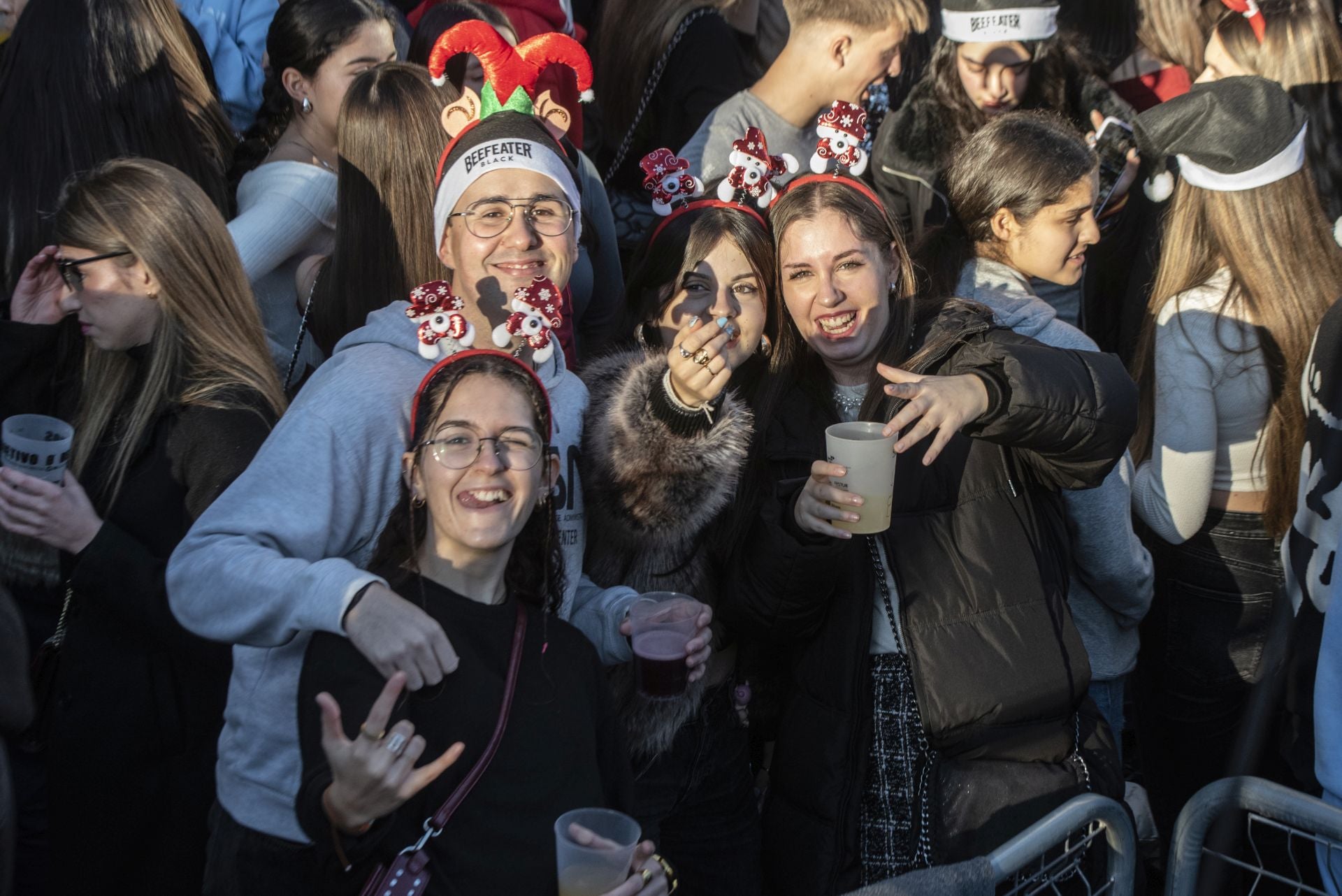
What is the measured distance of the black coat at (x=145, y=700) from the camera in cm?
308

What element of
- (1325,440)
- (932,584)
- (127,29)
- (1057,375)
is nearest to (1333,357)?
(1325,440)

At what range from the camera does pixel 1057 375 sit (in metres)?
3.00

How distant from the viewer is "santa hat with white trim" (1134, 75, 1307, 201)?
165 inches

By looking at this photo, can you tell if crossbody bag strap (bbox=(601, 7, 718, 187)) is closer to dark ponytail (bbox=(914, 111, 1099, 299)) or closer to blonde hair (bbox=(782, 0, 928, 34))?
blonde hair (bbox=(782, 0, 928, 34))

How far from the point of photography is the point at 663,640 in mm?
2932

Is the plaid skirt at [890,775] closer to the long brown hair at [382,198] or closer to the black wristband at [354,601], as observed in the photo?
the black wristband at [354,601]

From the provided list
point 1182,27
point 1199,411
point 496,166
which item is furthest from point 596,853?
point 1182,27

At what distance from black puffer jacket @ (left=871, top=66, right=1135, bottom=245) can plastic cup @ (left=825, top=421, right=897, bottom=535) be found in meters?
2.31

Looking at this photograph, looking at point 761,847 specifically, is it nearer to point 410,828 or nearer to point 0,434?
point 410,828

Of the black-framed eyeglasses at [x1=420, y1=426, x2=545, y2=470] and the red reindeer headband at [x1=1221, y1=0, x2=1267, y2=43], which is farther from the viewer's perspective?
the red reindeer headband at [x1=1221, y1=0, x2=1267, y2=43]

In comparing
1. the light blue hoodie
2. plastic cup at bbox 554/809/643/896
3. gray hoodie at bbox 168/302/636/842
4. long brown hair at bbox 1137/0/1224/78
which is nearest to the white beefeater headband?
gray hoodie at bbox 168/302/636/842

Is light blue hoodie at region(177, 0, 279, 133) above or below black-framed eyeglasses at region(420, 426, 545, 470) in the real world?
above

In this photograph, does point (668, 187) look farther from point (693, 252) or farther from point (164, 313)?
point (164, 313)

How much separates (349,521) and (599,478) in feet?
2.23
